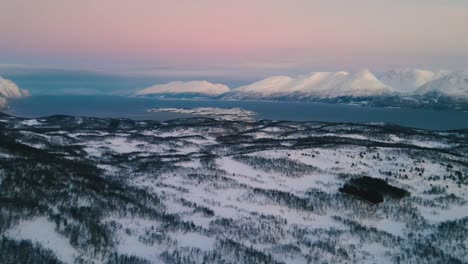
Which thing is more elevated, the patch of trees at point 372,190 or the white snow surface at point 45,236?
the white snow surface at point 45,236

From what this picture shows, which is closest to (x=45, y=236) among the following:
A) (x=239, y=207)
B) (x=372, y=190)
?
(x=239, y=207)

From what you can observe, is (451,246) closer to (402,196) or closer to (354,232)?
(354,232)

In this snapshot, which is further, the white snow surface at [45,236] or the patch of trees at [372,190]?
the patch of trees at [372,190]

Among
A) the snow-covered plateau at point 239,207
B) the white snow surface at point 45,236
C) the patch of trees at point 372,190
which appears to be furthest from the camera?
the patch of trees at point 372,190

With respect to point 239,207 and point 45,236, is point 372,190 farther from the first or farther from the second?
point 45,236

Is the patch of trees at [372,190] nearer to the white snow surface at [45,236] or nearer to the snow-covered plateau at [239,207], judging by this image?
the snow-covered plateau at [239,207]

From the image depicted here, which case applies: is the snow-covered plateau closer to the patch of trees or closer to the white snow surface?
the white snow surface

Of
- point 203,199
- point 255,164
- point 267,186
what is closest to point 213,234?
point 203,199

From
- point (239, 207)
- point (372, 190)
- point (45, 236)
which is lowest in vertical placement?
point (239, 207)

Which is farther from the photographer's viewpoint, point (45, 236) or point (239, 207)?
point (239, 207)

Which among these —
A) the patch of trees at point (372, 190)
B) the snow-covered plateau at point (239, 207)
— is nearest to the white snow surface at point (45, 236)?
the snow-covered plateau at point (239, 207)
